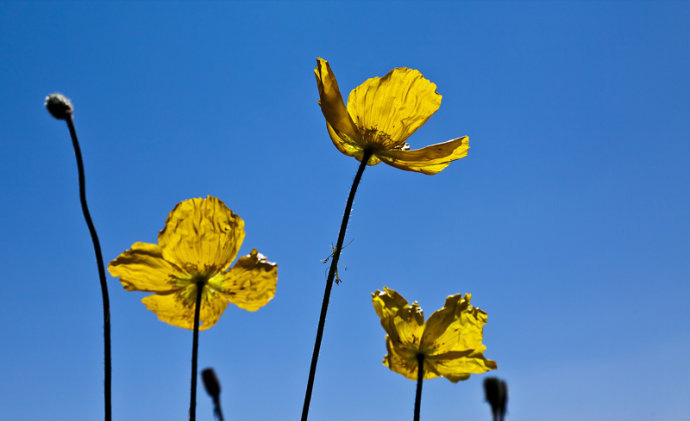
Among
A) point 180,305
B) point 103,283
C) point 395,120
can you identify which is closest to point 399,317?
point 395,120

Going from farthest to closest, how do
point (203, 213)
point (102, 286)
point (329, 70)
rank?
point (329, 70) < point (203, 213) < point (102, 286)

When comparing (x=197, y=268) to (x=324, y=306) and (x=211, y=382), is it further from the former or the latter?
(x=211, y=382)

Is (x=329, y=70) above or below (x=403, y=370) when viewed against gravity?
above

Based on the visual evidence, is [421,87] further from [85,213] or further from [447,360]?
[85,213]

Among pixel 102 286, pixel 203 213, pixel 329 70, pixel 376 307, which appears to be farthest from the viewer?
pixel 376 307

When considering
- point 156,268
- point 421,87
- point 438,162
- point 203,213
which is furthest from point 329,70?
point 156,268

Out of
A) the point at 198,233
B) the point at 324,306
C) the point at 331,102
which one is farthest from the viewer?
the point at 331,102

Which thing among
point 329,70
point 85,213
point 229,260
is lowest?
point 85,213

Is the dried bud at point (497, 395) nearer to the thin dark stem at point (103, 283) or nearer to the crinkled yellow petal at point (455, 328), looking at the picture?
the thin dark stem at point (103, 283)

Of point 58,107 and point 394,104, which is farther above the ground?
point 394,104
